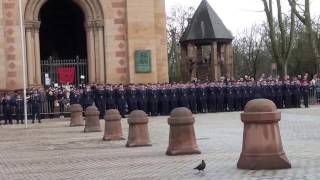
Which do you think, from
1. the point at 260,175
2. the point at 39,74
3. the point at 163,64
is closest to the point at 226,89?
the point at 163,64

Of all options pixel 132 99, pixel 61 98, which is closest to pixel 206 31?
pixel 132 99

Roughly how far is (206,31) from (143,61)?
1056 centimetres

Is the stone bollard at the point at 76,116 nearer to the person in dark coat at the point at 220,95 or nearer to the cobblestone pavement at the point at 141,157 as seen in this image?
the cobblestone pavement at the point at 141,157

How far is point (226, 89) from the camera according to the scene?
36.2 meters

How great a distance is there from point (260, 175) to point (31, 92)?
81.2 ft

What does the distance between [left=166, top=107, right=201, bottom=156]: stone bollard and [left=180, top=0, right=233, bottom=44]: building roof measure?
31003mm

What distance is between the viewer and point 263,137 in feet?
37.4

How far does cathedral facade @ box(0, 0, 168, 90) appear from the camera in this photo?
117 feet

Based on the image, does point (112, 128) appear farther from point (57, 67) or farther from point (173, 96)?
point (57, 67)

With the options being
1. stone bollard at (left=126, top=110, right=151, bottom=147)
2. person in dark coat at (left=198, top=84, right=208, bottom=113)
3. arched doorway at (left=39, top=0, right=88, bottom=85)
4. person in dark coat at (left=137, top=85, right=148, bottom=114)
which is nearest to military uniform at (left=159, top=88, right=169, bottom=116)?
person in dark coat at (left=137, top=85, right=148, bottom=114)

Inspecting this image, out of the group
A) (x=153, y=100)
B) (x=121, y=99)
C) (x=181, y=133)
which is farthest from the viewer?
(x=153, y=100)

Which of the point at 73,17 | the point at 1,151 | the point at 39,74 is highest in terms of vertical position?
the point at 73,17

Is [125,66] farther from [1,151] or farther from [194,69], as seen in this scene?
[1,151]

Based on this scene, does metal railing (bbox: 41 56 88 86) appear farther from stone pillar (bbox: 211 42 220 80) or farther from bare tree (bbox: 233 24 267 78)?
bare tree (bbox: 233 24 267 78)
